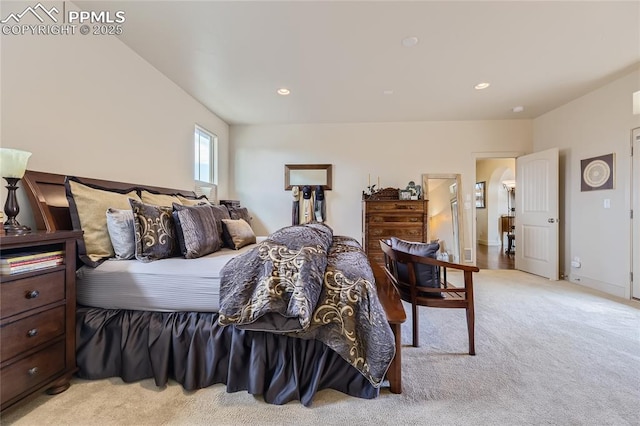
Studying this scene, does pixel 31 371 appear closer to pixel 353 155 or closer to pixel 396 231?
pixel 396 231

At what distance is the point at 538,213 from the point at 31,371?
5571mm

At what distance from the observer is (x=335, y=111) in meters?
4.06

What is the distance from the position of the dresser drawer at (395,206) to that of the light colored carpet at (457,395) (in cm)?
231

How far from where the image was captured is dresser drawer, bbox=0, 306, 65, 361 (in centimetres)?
116

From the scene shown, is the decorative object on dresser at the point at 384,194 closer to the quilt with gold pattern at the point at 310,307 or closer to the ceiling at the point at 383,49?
the ceiling at the point at 383,49

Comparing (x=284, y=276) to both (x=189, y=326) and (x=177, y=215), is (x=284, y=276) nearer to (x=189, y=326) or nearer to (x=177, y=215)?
(x=189, y=326)

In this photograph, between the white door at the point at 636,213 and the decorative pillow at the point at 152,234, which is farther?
the white door at the point at 636,213

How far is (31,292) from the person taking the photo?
1.26 meters

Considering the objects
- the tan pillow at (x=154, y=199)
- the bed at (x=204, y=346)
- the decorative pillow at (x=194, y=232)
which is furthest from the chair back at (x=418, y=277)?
the tan pillow at (x=154, y=199)

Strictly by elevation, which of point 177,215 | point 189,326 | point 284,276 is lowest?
point 189,326

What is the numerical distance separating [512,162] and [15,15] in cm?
835

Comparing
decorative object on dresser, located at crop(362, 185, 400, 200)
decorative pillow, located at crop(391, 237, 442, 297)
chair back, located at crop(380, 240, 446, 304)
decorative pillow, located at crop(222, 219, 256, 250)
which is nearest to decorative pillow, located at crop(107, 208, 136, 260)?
decorative pillow, located at crop(222, 219, 256, 250)

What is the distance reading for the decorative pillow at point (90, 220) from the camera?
5.42 feet

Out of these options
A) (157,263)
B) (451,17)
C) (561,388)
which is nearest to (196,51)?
(157,263)
